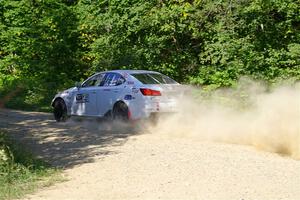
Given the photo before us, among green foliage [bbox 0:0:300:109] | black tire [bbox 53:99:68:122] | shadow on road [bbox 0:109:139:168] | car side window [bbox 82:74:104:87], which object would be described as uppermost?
Result: green foliage [bbox 0:0:300:109]

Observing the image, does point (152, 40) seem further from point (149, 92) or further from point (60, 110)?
point (149, 92)

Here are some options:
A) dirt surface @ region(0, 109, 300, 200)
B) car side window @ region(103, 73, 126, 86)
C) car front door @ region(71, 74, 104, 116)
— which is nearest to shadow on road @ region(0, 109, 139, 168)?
dirt surface @ region(0, 109, 300, 200)

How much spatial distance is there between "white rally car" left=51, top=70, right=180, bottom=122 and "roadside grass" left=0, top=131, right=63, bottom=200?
4185 millimetres

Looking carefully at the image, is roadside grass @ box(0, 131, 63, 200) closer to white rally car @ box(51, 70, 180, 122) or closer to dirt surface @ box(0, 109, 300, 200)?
dirt surface @ box(0, 109, 300, 200)

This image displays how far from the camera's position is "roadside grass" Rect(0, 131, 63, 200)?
768 cm

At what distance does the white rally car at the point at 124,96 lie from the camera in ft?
44.1

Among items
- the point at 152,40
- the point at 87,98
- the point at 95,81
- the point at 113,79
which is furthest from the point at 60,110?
the point at 152,40

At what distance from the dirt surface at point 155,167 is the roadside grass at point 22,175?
0.78ft

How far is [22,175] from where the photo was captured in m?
8.47

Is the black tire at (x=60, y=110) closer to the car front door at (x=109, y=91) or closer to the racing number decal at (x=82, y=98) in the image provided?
the racing number decal at (x=82, y=98)

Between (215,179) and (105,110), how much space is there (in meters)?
6.88

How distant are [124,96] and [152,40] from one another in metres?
7.57

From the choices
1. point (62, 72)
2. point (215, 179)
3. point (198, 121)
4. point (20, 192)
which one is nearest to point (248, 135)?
point (198, 121)

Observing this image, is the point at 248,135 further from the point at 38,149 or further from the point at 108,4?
the point at 108,4
